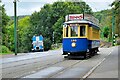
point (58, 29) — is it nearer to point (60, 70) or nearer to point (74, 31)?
point (74, 31)

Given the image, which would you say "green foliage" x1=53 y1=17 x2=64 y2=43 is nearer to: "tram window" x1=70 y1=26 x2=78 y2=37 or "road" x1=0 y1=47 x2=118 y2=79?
"tram window" x1=70 y1=26 x2=78 y2=37

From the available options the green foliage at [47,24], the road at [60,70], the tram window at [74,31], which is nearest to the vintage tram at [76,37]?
the tram window at [74,31]

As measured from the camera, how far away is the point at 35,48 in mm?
60219

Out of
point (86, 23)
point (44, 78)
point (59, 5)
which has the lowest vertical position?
point (44, 78)

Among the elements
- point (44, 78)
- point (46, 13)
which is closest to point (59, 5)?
point (46, 13)

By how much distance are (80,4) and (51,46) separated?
117 ft

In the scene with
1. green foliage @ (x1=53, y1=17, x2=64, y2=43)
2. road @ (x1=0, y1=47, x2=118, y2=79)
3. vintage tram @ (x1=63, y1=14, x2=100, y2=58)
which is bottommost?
road @ (x1=0, y1=47, x2=118, y2=79)

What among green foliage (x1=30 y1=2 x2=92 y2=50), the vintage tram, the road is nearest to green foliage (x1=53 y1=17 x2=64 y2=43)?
green foliage (x1=30 y1=2 x2=92 y2=50)

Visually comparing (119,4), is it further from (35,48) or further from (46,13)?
(46,13)

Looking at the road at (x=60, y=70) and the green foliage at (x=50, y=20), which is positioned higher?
the green foliage at (x=50, y=20)

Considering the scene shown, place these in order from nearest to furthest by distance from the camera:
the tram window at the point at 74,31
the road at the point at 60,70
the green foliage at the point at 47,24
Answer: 1. the road at the point at 60,70
2. the tram window at the point at 74,31
3. the green foliage at the point at 47,24

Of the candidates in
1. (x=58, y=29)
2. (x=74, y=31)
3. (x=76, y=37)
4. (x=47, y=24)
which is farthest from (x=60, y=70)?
(x=47, y=24)

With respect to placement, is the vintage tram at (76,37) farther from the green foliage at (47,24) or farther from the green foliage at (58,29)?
the green foliage at (58,29)

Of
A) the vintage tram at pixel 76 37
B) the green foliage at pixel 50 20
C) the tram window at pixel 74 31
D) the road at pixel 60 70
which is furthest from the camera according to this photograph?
the green foliage at pixel 50 20
